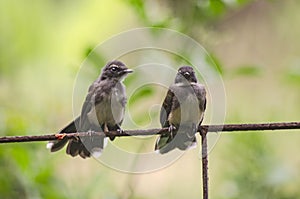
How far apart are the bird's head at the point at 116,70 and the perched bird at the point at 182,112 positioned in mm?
188

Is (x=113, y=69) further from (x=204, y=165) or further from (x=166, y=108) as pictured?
(x=204, y=165)

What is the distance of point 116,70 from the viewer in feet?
3.95

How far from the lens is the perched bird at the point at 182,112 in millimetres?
923

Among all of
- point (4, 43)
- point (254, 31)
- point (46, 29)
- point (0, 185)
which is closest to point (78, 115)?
point (0, 185)

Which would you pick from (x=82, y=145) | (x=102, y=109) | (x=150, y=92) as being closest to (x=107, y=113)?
(x=102, y=109)

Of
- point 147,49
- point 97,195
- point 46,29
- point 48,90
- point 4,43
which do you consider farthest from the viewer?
point 46,29

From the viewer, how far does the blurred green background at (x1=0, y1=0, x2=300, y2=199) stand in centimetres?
171

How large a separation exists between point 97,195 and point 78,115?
79 cm

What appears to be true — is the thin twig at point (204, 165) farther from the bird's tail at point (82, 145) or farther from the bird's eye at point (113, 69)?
the bird's eye at point (113, 69)

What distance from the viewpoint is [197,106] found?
3.11 ft

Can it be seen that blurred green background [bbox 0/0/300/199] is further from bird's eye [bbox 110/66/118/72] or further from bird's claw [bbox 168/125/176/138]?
bird's claw [bbox 168/125/176/138]

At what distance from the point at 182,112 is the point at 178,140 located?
62mm

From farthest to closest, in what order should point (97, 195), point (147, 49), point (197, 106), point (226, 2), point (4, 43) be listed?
point (4, 43) → point (97, 195) → point (226, 2) → point (147, 49) → point (197, 106)

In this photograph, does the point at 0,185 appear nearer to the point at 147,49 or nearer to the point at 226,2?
the point at 147,49
